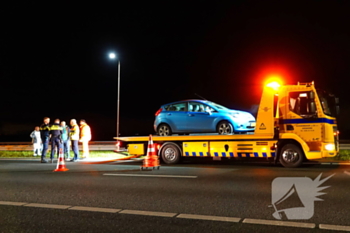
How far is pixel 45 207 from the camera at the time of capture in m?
5.93

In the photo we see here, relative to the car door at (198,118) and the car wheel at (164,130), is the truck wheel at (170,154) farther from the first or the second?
the car door at (198,118)

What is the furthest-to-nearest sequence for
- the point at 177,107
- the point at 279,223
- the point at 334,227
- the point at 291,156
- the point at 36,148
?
the point at 36,148 < the point at 177,107 < the point at 291,156 < the point at 279,223 < the point at 334,227

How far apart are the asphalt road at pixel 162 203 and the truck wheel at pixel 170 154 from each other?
3577 millimetres

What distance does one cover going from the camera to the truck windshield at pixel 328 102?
36.4 ft

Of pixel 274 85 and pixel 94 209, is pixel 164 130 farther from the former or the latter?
pixel 94 209

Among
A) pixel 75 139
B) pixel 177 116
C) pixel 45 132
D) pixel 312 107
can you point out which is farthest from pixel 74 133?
pixel 312 107

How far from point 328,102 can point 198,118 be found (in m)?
4.28

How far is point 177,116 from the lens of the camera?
13.2 meters

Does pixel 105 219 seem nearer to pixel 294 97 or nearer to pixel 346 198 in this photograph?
pixel 346 198

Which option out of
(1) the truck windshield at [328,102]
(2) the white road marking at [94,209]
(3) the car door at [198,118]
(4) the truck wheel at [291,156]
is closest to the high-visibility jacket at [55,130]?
(3) the car door at [198,118]

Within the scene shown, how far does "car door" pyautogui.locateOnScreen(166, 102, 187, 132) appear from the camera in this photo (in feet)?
42.9

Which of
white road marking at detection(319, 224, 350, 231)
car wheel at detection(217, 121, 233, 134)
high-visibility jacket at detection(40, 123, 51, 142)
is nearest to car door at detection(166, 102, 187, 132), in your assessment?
car wheel at detection(217, 121, 233, 134)

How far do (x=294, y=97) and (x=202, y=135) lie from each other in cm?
335

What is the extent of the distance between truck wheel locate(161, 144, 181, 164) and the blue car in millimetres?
532
